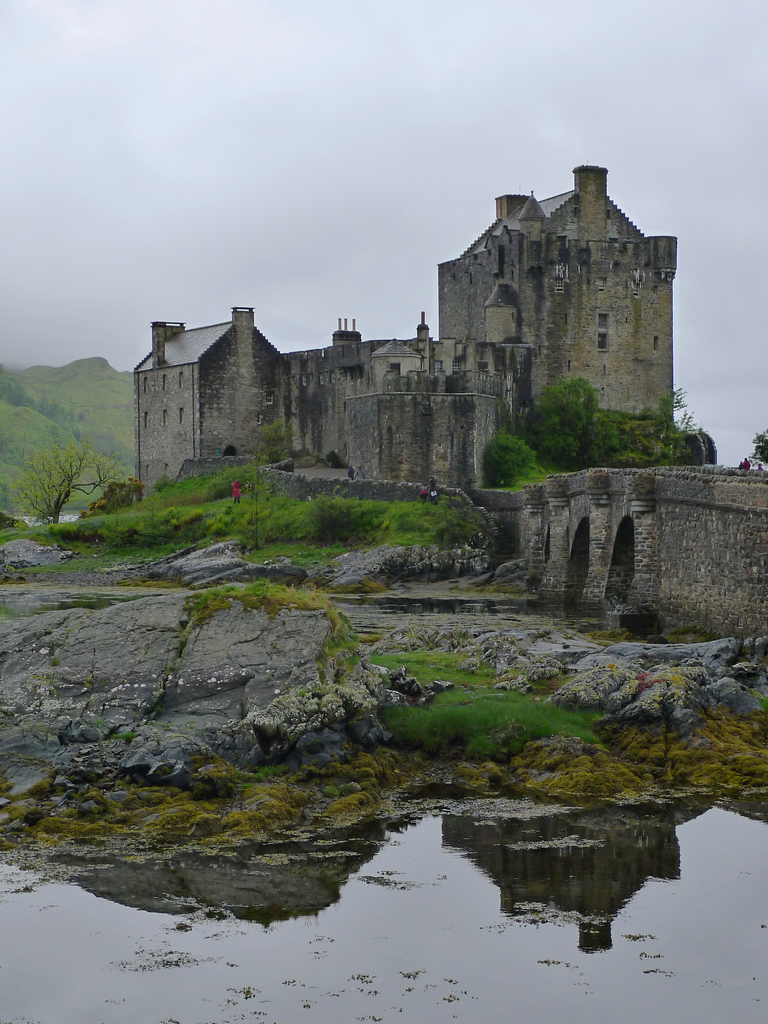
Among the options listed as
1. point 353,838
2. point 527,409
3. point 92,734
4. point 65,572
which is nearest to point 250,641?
point 92,734

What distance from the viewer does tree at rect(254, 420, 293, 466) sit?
233 ft

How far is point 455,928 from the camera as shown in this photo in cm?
1488

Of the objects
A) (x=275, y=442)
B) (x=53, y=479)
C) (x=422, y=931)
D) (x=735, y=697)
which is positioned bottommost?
(x=422, y=931)

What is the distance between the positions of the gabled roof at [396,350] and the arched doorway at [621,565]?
954 inches

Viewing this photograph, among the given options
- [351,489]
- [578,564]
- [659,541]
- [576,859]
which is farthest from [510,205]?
[576,859]

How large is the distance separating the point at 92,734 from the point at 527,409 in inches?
2034

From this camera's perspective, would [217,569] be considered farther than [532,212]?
No

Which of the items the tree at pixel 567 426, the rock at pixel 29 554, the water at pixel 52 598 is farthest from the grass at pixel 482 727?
the tree at pixel 567 426

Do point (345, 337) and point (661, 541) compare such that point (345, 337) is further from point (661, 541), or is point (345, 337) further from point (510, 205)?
point (661, 541)

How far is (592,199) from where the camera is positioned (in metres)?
70.9

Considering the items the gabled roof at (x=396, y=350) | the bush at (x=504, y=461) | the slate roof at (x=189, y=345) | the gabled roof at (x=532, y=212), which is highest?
the gabled roof at (x=532, y=212)

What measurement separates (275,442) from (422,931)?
59.2 meters

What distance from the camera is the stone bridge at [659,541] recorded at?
3138 centimetres

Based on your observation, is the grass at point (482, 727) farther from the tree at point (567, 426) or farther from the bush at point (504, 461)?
the tree at point (567, 426)
